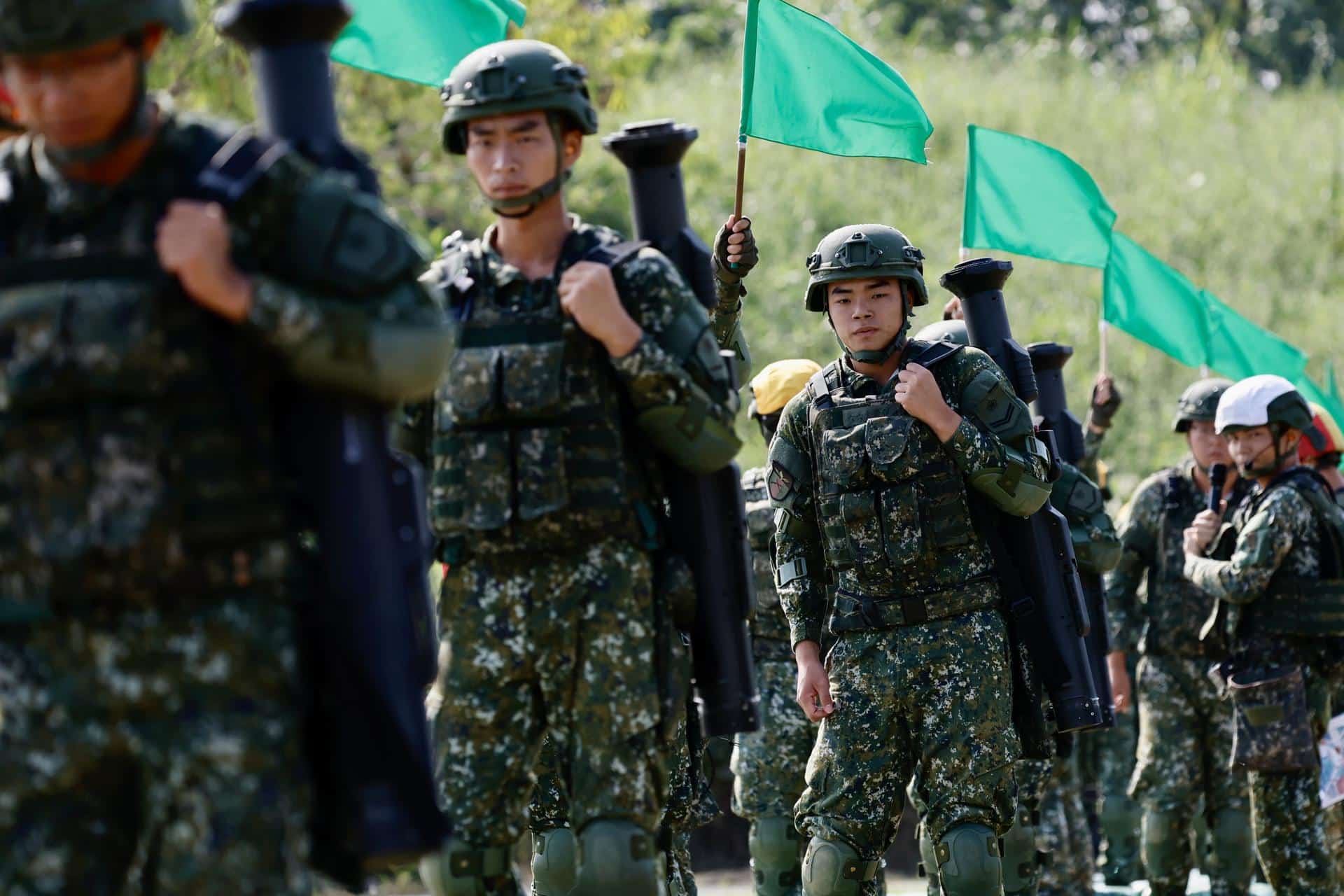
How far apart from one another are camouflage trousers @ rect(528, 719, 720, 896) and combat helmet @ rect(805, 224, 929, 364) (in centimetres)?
161

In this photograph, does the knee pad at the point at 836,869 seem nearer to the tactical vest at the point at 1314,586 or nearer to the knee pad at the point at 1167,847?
the tactical vest at the point at 1314,586

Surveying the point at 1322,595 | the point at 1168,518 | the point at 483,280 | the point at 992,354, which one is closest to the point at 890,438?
the point at 992,354

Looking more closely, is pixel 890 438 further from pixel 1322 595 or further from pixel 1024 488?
pixel 1322 595

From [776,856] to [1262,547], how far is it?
2.70m

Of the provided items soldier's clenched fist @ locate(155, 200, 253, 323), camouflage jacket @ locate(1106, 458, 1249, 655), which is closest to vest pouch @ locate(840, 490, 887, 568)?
soldier's clenched fist @ locate(155, 200, 253, 323)

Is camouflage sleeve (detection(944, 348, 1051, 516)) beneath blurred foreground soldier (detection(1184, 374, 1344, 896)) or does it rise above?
above

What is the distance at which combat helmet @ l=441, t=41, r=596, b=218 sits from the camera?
6.03 metres

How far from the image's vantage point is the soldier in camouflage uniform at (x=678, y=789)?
8.01m

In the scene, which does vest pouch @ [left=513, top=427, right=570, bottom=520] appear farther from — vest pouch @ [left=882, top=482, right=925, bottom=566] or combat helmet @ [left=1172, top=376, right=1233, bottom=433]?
combat helmet @ [left=1172, top=376, right=1233, bottom=433]

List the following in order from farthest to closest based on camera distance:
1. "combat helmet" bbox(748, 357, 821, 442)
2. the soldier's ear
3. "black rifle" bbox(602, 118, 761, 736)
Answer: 1. "combat helmet" bbox(748, 357, 821, 442)
2. "black rifle" bbox(602, 118, 761, 736)
3. the soldier's ear

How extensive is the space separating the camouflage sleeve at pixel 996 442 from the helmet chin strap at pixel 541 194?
2.10 metres

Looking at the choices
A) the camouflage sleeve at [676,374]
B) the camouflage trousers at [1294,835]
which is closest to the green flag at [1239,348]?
the camouflage trousers at [1294,835]

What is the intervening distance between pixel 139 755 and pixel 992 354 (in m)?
5.37

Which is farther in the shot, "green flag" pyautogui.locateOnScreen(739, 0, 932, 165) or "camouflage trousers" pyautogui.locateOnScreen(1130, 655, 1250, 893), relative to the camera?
"camouflage trousers" pyautogui.locateOnScreen(1130, 655, 1250, 893)
